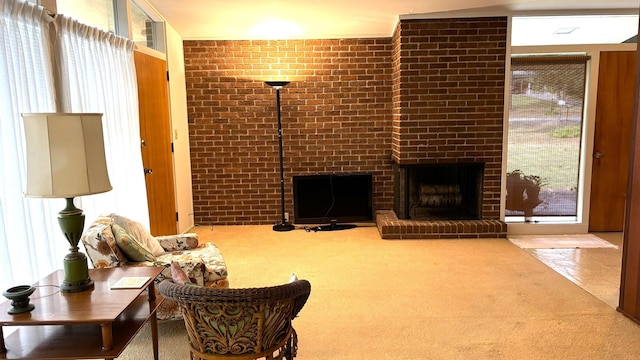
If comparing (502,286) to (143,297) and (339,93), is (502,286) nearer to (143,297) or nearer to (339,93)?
(143,297)

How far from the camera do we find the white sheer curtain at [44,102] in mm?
2227

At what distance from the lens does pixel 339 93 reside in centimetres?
533

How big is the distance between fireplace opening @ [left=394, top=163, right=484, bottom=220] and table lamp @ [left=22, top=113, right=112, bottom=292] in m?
3.59

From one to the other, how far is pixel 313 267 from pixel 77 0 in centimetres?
279

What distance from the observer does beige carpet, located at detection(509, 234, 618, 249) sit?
4.51 meters

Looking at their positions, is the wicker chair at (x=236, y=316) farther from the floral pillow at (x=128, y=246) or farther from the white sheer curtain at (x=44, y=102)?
the white sheer curtain at (x=44, y=102)

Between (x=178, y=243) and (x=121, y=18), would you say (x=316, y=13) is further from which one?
(x=178, y=243)

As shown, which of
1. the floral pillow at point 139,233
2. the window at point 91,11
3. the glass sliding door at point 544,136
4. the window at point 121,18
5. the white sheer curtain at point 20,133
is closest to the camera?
the white sheer curtain at point 20,133

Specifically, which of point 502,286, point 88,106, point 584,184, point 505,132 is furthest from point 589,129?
point 88,106

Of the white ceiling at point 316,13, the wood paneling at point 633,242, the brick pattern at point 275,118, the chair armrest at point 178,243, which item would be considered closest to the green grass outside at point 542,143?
the white ceiling at point 316,13

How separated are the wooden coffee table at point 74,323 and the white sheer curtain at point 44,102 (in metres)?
0.39

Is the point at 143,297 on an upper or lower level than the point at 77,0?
lower

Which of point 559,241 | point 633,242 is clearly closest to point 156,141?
point 633,242

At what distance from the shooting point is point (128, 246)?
8.21ft
